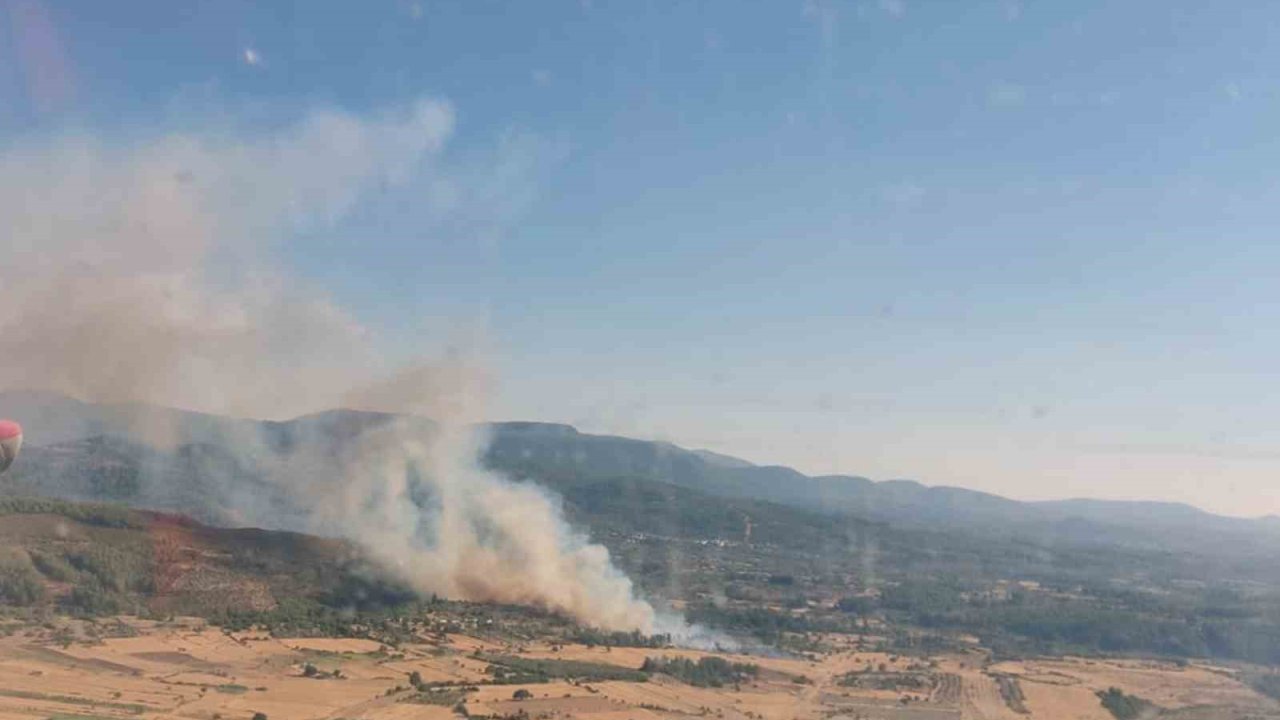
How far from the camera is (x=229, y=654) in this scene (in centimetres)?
6412

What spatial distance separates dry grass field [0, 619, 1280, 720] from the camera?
53531mm

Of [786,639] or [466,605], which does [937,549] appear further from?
[466,605]

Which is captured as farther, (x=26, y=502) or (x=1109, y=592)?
(x=1109, y=592)

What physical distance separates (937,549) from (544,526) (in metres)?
108

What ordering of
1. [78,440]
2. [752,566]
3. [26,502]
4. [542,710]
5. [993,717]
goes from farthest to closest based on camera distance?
[752,566] → [78,440] → [26,502] → [993,717] → [542,710]

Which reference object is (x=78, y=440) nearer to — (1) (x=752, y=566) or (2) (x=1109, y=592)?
(1) (x=752, y=566)

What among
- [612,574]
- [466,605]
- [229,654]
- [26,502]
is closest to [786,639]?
[612,574]

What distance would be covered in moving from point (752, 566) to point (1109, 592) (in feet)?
153

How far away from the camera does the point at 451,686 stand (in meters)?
60.8

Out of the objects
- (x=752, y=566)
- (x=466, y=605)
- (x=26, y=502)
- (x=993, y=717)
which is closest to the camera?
(x=993, y=717)

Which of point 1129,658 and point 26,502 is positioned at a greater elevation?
point 26,502

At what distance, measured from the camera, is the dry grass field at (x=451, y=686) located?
53.5 metres

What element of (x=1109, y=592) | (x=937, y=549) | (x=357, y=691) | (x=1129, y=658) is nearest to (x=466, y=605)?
(x=357, y=691)

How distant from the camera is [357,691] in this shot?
57.9 metres
